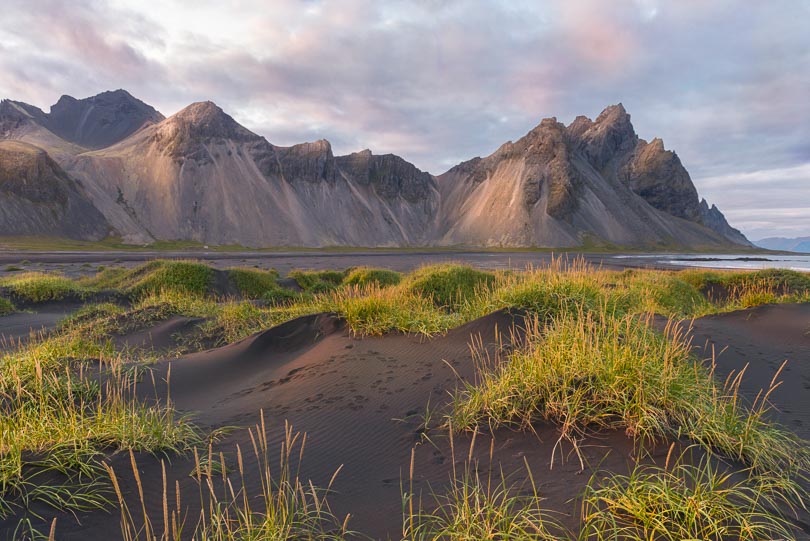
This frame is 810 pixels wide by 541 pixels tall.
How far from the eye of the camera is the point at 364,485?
409cm

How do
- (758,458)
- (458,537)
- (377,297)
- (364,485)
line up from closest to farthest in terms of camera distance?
(458,537), (758,458), (364,485), (377,297)

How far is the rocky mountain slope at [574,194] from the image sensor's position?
132m

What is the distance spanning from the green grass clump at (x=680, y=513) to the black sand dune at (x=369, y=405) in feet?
0.83

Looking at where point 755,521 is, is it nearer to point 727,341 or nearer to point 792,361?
point 792,361

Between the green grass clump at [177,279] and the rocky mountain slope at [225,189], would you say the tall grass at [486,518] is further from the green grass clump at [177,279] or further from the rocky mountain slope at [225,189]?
the rocky mountain slope at [225,189]

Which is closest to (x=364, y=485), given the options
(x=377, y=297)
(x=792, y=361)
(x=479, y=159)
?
(x=377, y=297)

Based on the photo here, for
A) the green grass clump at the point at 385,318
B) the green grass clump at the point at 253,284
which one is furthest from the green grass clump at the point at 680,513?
the green grass clump at the point at 253,284

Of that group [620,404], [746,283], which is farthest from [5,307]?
[746,283]

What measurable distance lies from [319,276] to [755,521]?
2825 cm

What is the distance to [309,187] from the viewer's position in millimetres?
128875

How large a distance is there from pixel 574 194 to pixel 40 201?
447ft

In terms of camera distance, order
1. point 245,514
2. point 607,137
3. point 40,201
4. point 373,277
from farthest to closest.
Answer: point 607,137, point 40,201, point 373,277, point 245,514

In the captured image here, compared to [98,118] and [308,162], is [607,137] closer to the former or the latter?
[308,162]

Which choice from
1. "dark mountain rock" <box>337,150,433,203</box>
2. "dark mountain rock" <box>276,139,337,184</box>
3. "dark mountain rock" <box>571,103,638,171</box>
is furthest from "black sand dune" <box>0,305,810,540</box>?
"dark mountain rock" <box>571,103,638,171</box>
